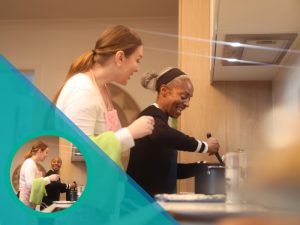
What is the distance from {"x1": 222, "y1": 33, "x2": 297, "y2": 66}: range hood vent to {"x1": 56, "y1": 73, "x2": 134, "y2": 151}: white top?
294mm

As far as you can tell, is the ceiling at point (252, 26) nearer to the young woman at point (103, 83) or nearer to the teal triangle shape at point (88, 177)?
the young woman at point (103, 83)

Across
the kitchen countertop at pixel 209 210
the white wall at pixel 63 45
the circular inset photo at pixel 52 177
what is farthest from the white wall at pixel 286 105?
the circular inset photo at pixel 52 177

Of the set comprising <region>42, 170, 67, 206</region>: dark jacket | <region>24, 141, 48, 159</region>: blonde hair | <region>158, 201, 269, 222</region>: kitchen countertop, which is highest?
<region>24, 141, 48, 159</region>: blonde hair

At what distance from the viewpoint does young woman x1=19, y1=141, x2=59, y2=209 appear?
0.87 meters

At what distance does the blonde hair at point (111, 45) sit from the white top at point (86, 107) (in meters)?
0.03

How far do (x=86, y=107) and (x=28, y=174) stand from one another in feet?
0.64

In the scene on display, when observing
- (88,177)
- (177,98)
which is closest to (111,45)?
(177,98)

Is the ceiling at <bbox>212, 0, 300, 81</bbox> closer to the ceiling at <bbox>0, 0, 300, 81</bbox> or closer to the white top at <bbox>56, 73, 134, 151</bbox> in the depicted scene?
→ the ceiling at <bbox>0, 0, 300, 81</bbox>

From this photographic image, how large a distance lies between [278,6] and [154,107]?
0.34 m

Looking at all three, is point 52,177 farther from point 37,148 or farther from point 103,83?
point 103,83

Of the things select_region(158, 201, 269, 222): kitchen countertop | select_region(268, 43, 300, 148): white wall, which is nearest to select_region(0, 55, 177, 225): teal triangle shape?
select_region(158, 201, 269, 222): kitchen countertop

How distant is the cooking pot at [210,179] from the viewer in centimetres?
78

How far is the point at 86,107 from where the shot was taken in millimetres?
879

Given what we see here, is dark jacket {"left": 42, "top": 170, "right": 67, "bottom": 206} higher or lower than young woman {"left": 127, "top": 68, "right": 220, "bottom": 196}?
lower
